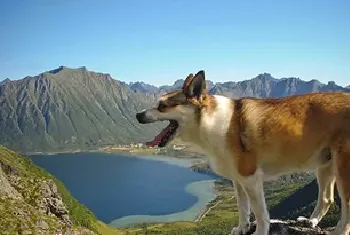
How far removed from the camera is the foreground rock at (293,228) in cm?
1080

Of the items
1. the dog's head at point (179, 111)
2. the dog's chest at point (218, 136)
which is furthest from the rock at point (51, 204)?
the dog's chest at point (218, 136)

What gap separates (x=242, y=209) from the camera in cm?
1028

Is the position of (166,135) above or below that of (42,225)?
above

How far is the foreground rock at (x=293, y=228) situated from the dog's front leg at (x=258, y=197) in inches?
55.2

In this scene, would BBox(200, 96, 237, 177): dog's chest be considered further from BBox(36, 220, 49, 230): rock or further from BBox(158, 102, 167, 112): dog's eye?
BBox(36, 220, 49, 230): rock

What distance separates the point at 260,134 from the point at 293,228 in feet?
11.6

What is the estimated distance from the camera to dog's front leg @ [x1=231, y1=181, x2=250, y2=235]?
33.4 feet

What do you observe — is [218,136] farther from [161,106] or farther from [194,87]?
[161,106]

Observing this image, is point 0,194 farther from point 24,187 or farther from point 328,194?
point 328,194

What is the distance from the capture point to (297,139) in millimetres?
8812

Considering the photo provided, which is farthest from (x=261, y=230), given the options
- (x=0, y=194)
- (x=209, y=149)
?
(x=0, y=194)

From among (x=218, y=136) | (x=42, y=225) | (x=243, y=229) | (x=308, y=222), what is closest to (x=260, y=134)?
(x=218, y=136)

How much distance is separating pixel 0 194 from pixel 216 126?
139 feet

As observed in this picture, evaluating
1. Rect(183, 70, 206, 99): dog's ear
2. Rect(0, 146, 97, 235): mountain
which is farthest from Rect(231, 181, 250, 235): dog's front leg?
Rect(0, 146, 97, 235): mountain
